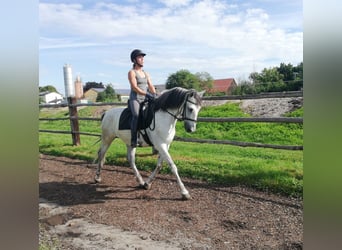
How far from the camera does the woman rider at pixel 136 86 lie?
445 centimetres

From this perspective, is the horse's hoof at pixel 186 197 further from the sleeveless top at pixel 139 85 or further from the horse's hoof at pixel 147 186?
the sleeveless top at pixel 139 85

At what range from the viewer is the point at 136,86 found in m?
4.47

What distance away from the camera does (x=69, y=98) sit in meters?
9.04

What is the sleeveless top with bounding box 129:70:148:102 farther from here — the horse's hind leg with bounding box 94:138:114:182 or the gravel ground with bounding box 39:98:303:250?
the gravel ground with bounding box 39:98:303:250

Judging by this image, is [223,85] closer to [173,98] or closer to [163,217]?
[173,98]

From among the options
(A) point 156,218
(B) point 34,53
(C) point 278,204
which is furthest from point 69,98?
(B) point 34,53

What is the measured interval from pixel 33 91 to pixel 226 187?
4001 millimetres

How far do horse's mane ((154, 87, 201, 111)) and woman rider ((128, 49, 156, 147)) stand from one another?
180 millimetres

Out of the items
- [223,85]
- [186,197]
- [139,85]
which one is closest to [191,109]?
[139,85]

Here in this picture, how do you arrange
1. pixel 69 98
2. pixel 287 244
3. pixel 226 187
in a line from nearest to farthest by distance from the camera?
pixel 287 244
pixel 226 187
pixel 69 98

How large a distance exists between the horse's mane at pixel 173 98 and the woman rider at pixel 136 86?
0.18 m

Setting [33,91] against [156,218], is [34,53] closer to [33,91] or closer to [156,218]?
[33,91]

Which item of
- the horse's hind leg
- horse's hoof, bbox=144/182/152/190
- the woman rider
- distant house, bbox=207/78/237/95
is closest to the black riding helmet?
the woman rider

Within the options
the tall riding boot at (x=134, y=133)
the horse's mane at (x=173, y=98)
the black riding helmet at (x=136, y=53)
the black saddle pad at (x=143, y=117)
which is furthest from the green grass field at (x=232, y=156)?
the black riding helmet at (x=136, y=53)
